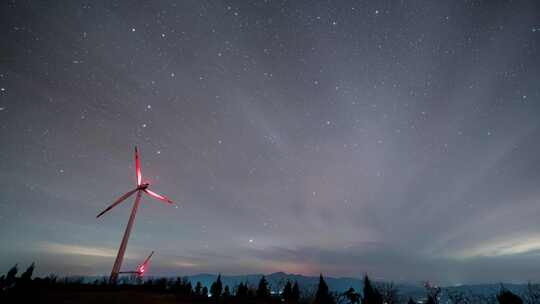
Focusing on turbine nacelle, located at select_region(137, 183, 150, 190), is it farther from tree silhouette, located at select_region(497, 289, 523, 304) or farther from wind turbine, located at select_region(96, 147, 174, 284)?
tree silhouette, located at select_region(497, 289, 523, 304)

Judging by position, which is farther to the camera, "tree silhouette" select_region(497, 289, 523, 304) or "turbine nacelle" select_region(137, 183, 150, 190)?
"turbine nacelle" select_region(137, 183, 150, 190)

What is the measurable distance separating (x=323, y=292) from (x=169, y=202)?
38593 millimetres

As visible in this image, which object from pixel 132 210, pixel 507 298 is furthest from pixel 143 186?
pixel 507 298

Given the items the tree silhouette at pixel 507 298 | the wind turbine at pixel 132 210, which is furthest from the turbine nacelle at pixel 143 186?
the tree silhouette at pixel 507 298

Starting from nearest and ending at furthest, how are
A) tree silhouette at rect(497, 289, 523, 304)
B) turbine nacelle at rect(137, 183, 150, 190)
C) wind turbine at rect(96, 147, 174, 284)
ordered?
tree silhouette at rect(497, 289, 523, 304), wind turbine at rect(96, 147, 174, 284), turbine nacelle at rect(137, 183, 150, 190)

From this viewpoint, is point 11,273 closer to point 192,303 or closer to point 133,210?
point 133,210

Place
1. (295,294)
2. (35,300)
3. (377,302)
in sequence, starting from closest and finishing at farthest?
(35,300) < (377,302) < (295,294)

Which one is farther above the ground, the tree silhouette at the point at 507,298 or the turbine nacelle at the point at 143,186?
the turbine nacelle at the point at 143,186

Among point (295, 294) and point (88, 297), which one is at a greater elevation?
point (88, 297)

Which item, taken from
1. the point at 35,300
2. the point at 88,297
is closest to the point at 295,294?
the point at 88,297

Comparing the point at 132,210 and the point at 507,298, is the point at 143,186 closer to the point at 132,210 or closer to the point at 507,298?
the point at 132,210

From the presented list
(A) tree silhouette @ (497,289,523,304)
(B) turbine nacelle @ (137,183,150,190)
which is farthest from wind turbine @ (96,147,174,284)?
(A) tree silhouette @ (497,289,523,304)

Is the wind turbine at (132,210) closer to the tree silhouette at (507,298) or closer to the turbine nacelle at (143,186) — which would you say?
the turbine nacelle at (143,186)

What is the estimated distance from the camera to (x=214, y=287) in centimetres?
4784
